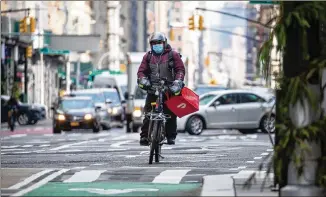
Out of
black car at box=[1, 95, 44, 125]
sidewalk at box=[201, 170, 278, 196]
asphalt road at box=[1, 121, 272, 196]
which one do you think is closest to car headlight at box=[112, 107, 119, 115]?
black car at box=[1, 95, 44, 125]

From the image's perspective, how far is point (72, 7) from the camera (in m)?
140

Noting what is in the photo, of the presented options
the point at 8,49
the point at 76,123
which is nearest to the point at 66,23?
the point at 8,49

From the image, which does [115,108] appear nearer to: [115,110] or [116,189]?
[115,110]

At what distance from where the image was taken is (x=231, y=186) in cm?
1248

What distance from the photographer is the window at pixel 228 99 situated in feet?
143

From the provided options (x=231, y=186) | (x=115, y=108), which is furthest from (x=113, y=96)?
(x=231, y=186)

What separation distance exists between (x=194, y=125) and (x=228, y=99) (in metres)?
1.85

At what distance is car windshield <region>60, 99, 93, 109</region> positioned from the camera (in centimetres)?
4956

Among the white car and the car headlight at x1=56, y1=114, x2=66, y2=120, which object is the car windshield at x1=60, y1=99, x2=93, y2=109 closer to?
the car headlight at x1=56, y1=114, x2=66, y2=120

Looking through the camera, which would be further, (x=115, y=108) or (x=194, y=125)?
(x=115, y=108)

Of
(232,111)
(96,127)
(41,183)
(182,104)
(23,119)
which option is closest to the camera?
(41,183)

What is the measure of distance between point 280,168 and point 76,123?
3772cm

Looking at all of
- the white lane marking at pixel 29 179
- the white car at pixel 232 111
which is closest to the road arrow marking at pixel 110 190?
the white lane marking at pixel 29 179

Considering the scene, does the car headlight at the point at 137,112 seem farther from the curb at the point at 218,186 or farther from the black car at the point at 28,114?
the curb at the point at 218,186
